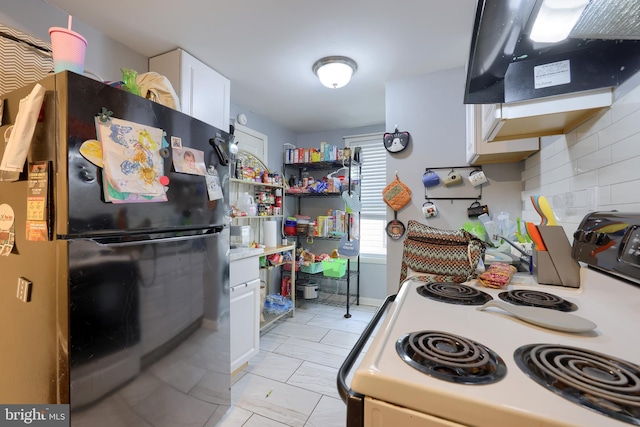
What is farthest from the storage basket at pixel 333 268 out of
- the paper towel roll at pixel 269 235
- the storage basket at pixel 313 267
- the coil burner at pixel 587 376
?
the coil burner at pixel 587 376

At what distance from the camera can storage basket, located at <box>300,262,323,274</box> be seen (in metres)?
3.11

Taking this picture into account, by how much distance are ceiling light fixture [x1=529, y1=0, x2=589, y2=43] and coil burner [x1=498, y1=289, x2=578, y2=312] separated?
2.56 feet

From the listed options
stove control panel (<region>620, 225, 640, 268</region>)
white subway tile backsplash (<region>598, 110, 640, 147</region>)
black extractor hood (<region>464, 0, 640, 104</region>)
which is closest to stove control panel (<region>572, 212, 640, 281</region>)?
stove control panel (<region>620, 225, 640, 268</region>)

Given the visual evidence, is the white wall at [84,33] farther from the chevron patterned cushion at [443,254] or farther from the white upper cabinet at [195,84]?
the chevron patterned cushion at [443,254]

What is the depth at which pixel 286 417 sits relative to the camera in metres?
1.49

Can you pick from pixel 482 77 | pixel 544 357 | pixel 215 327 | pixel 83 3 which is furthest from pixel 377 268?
pixel 83 3

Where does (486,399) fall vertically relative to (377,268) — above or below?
above

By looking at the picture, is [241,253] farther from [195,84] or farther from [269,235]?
[195,84]

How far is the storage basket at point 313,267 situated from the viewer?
311 cm

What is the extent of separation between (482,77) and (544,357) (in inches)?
37.1

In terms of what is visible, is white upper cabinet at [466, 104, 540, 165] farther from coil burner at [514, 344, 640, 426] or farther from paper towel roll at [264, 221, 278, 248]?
paper towel roll at [264, 221, 278, 248]

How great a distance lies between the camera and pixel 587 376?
434 mm

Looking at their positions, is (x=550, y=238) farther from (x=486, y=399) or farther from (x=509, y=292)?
(x=486, y=399)

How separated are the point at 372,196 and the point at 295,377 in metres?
2.24
